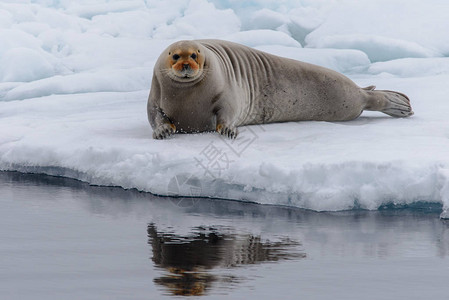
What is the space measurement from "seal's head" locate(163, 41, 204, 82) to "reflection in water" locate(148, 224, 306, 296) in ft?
6.26

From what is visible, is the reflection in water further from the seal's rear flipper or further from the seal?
the seal's rear flipper

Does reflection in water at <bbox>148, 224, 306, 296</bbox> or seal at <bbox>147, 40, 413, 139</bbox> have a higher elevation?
seal at <bbox>147, 40, 413, 139</bbox>

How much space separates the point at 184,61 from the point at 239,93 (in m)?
0.81

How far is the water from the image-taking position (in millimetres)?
3578

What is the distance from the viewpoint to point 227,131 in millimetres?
6531

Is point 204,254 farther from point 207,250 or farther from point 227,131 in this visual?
point 227,131

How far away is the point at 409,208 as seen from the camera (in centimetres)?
532

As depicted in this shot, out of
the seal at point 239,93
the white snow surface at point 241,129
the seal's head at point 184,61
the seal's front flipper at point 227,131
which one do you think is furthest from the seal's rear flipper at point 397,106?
the seal's head at point 184,61

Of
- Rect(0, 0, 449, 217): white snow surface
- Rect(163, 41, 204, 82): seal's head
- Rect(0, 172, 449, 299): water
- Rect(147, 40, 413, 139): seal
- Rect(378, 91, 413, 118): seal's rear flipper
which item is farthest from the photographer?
Rect(378, 91, 413, 118): seal's rear flipper

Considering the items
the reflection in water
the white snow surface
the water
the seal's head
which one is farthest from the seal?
the reflection in water

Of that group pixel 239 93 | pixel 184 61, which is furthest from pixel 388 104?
pixel 184 61

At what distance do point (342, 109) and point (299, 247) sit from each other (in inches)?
142

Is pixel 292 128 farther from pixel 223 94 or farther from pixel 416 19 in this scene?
pixel 416 19

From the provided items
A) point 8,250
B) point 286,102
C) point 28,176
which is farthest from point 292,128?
point 8,250
